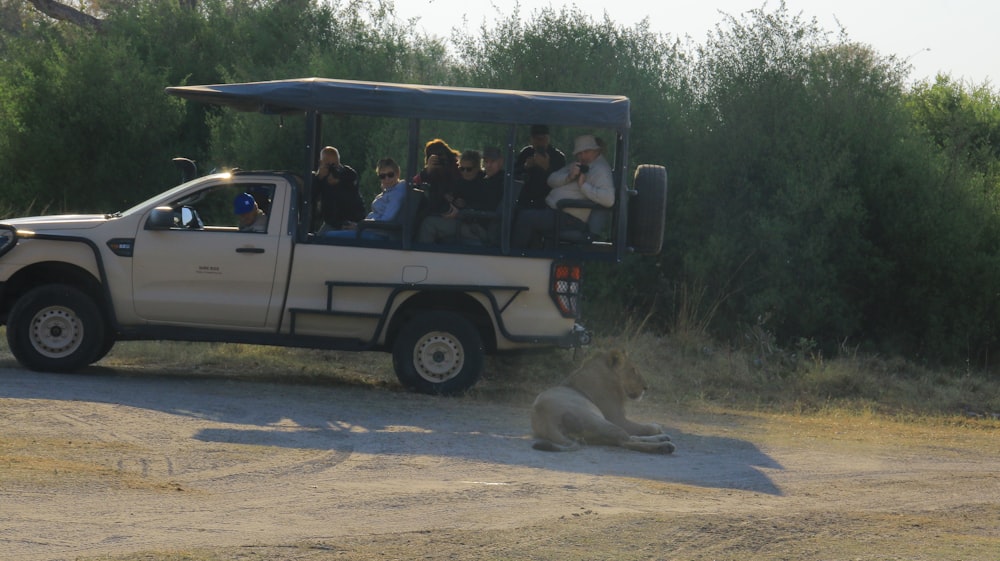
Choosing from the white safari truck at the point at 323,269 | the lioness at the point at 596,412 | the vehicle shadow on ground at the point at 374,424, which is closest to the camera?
the vehicle shadow on ground at the point at 374,424

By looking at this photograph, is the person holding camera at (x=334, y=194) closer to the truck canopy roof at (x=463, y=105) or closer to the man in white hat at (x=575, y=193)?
the truck canopy roof at (x=463, y=105)

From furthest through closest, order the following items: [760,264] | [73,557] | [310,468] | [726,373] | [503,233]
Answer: [760,264]
[726,373]
[503,233]
[310,468]
[73,557]

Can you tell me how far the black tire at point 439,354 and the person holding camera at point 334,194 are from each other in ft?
3.90

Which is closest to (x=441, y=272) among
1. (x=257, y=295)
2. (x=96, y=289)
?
(x=257, y=295)

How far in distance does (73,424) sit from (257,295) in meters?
2.59

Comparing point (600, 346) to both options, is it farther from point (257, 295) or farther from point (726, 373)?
point (257, 295)

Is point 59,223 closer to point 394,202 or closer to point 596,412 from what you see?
point 394,202

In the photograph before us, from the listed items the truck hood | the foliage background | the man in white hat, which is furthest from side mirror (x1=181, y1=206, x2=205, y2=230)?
the foliage background

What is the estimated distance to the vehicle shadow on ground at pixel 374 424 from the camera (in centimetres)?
858

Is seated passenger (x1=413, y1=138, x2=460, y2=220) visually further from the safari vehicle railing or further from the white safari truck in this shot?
the safari vehicle railing

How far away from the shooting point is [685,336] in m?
15.4

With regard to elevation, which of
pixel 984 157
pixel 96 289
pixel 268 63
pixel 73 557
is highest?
pixel 268 63

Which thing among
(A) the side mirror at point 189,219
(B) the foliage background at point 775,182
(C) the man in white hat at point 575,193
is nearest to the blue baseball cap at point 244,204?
(A) the side mirror at point 189,219

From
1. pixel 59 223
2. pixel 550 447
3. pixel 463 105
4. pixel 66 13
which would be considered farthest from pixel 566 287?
pixel 66 13
